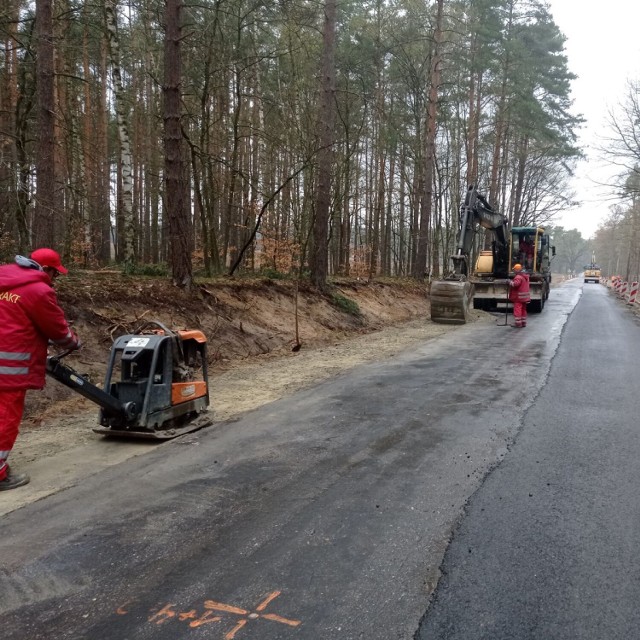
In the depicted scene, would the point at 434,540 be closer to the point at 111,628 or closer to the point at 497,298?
the point at 111,628

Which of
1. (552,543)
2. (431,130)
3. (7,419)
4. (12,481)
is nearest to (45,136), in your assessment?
(7,419)

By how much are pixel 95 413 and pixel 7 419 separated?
240cm

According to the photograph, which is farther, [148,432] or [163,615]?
[148,432]

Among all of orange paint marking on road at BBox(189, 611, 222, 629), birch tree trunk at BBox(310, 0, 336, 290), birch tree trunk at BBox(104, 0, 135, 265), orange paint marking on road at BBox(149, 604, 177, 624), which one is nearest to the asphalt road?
orange paint marking on road at BBox(189, 611, 222, 629)

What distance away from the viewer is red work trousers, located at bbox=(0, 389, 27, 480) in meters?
4.29

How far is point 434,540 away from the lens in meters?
3.44

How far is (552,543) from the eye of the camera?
Answer: 343 cm

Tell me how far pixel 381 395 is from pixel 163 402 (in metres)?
3.09

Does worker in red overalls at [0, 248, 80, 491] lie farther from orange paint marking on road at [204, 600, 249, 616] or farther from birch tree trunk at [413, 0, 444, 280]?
birch tree trunk at [413, 0, 444, 280]

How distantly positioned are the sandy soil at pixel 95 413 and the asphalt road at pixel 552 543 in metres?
3.28

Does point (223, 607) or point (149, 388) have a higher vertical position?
point (149, 388)

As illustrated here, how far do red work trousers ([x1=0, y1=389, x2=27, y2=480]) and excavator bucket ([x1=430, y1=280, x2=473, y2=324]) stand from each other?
14.2 meters

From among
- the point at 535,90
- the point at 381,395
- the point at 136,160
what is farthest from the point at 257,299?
the point at 535,90

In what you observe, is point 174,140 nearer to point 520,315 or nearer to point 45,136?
point 45,136
